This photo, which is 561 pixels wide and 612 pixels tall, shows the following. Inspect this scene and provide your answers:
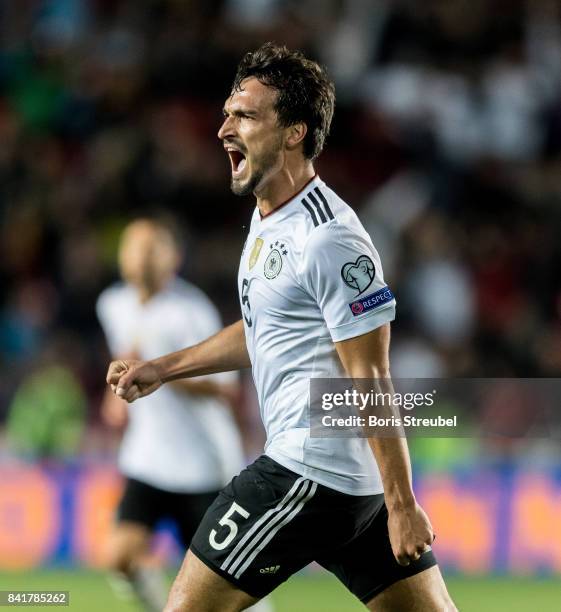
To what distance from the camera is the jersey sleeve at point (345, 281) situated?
354 cm

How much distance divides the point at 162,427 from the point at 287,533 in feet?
8.02

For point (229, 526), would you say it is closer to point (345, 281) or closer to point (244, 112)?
point (345, 281)

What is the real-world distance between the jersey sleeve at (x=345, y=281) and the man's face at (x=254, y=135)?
34cm

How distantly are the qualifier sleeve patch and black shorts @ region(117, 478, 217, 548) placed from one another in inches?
103

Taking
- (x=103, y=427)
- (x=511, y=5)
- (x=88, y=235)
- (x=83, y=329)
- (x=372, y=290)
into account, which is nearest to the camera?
(x=372, y=290)

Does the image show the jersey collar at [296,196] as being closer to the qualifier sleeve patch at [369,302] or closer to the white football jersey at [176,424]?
the qualifier sleeve patch at [369,302]

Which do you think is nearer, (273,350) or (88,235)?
(273,350)

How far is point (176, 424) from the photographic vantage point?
6.07m

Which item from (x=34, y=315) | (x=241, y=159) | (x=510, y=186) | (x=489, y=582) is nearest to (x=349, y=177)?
(x=510, y=186)

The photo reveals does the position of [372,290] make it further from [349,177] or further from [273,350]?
[349,177]

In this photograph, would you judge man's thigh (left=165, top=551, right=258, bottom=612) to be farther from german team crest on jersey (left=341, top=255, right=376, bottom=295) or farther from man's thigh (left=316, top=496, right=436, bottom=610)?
german team crest on jersey (left=341, top=255, right=376, bottom=295)

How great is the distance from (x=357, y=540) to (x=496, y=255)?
7.01 meters

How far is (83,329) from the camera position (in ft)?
32.7

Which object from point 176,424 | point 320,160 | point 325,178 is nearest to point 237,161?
point 176,424
